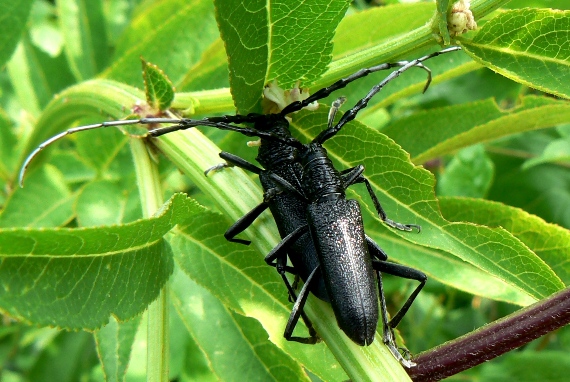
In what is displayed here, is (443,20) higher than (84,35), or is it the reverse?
(84,35)

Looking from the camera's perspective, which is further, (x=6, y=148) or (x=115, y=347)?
(x=6, y=148)

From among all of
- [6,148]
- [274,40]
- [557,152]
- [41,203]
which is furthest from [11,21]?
[557,152]

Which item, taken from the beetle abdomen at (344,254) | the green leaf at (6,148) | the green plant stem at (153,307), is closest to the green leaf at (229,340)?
the beetle abdomen at (344,254)

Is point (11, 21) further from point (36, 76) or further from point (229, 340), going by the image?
point (229, 340)

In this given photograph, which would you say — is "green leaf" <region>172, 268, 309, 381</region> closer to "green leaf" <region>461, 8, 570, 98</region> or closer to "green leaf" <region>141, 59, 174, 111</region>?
"green leaf" <region>141, 59, 174, 111</region>

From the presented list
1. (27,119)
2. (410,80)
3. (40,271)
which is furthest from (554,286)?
(27,119)

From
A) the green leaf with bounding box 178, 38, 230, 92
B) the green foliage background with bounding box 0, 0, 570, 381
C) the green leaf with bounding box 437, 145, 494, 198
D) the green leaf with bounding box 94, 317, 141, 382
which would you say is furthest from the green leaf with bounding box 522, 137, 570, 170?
the green leaf with bounding box 94, 317, 141, 382

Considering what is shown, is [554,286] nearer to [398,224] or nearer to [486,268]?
[486,268]
